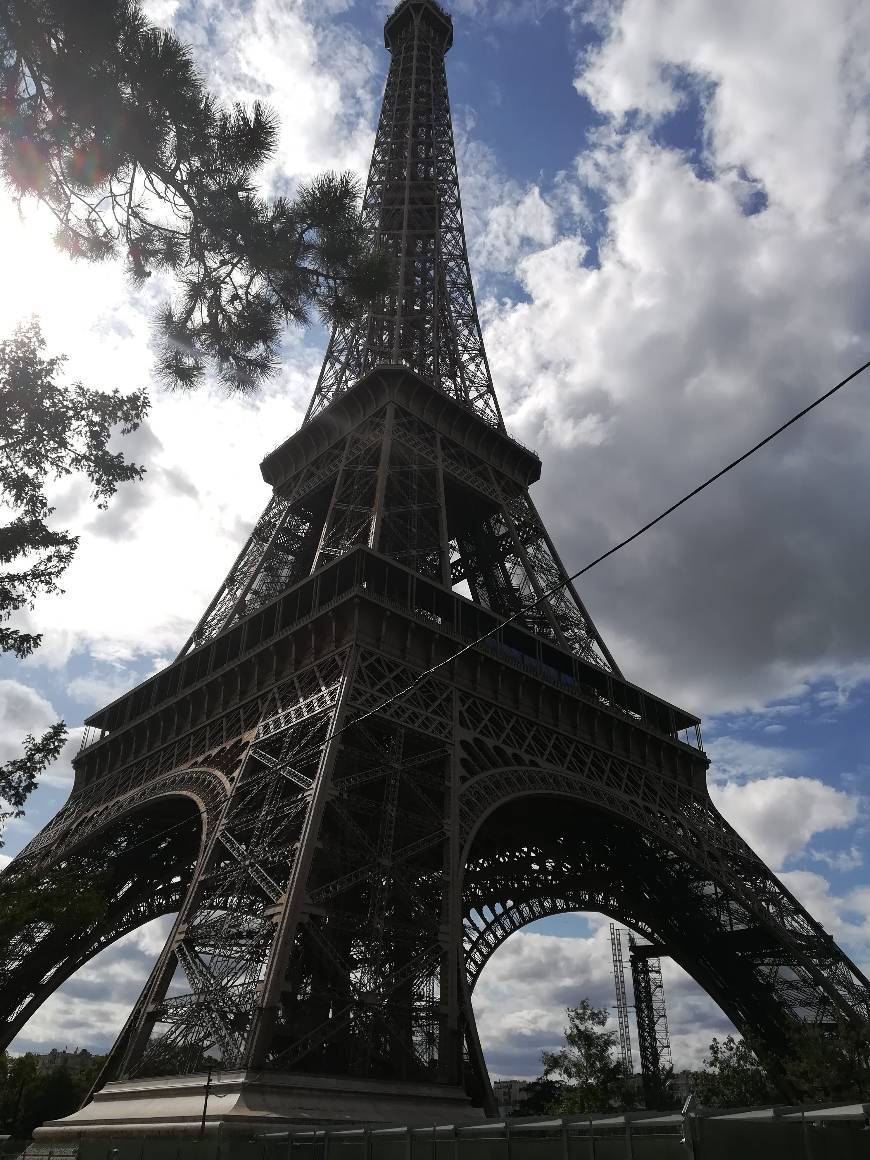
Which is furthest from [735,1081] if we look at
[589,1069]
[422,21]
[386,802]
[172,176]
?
[422,21]

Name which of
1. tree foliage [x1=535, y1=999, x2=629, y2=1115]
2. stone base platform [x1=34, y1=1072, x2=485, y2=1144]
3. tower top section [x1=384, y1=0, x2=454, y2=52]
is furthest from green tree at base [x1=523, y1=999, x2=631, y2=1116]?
tower top section [x1=384, y1=0, x2=454, y2=52]

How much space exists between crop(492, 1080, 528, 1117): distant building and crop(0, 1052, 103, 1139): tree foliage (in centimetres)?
2830

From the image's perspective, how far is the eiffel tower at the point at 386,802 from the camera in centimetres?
1916

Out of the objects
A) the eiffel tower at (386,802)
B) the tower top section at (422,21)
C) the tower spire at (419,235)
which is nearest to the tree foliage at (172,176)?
the eiffel tower at (386,802)

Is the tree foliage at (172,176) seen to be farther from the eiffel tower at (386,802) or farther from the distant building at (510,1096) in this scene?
the distant building at (510,1096)

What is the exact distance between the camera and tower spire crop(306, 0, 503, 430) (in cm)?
4591

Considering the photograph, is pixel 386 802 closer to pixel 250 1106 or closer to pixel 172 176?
pixel 250 1106

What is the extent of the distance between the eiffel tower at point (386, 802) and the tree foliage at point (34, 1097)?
2832 centimetres

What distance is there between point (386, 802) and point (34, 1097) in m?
57.7

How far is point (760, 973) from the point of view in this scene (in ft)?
105

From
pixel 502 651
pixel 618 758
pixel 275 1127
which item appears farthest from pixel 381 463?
pixel 275 1127

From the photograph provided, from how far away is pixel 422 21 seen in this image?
68.2 m

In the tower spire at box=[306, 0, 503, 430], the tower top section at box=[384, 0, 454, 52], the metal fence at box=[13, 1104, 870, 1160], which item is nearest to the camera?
the metal fence at box=[13, 1104, 870, 1160]

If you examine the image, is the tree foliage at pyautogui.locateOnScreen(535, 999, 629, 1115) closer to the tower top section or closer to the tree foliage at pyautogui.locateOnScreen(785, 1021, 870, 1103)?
the tree foliage at pyautogui.locateOnScreen(785, 1021, 870, 1103)
